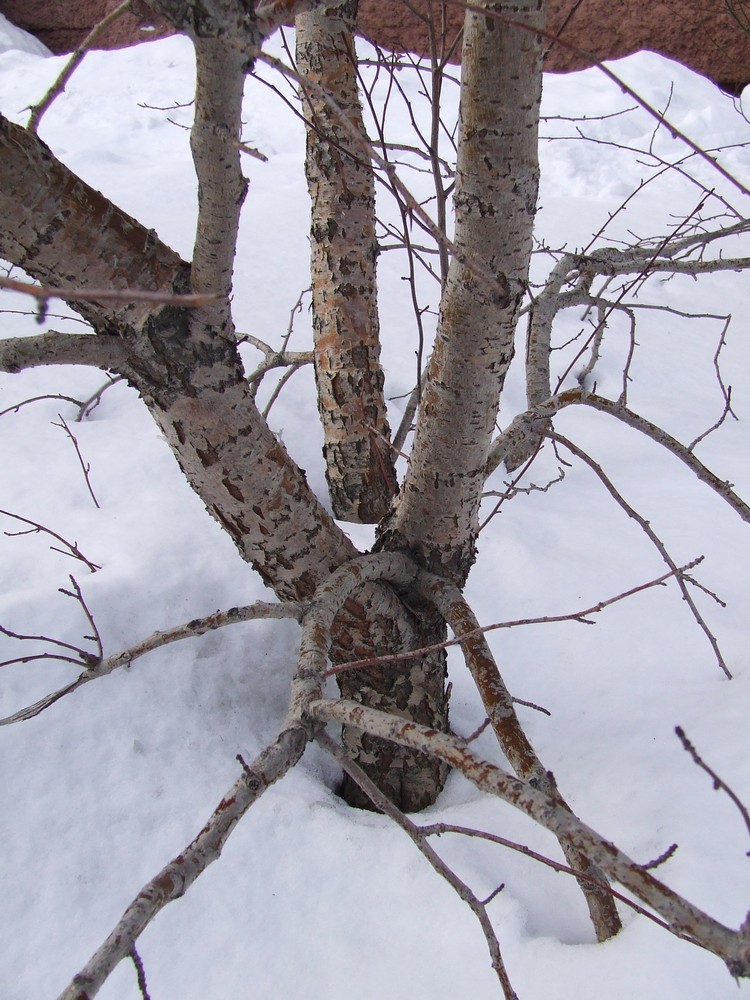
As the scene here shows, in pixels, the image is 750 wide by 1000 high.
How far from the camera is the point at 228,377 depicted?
0.97m

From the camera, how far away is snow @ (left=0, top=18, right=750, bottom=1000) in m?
0.96

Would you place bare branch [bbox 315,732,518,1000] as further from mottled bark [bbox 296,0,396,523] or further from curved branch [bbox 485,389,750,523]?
mottled bark [bbox 296,0,396,523]

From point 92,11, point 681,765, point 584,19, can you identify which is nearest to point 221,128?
point 681,765

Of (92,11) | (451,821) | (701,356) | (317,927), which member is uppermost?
(92,11)

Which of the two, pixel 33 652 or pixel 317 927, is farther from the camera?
pixel 33 652

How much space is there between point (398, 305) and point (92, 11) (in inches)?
227

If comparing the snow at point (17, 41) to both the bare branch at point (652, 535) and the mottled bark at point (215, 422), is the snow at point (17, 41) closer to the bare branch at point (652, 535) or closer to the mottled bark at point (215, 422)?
the mottled bark at point (215, 422)

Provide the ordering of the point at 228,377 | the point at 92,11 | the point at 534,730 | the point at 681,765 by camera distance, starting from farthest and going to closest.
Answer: the point at 92,11 < the point at 534,730 < the point at 681,765 < the point at 228,377

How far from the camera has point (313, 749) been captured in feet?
4.59

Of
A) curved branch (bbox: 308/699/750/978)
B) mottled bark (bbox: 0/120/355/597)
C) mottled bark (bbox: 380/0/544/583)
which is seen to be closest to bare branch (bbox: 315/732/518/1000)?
curved branch (bbox: 308/699/750/978)

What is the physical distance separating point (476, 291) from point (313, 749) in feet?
3.01

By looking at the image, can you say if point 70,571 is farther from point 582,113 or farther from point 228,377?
→ point 582,113

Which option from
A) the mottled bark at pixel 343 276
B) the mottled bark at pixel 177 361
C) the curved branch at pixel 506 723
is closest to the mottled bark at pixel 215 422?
the mottled bark at pixel 177 361

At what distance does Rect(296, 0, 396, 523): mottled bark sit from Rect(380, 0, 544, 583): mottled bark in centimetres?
37
